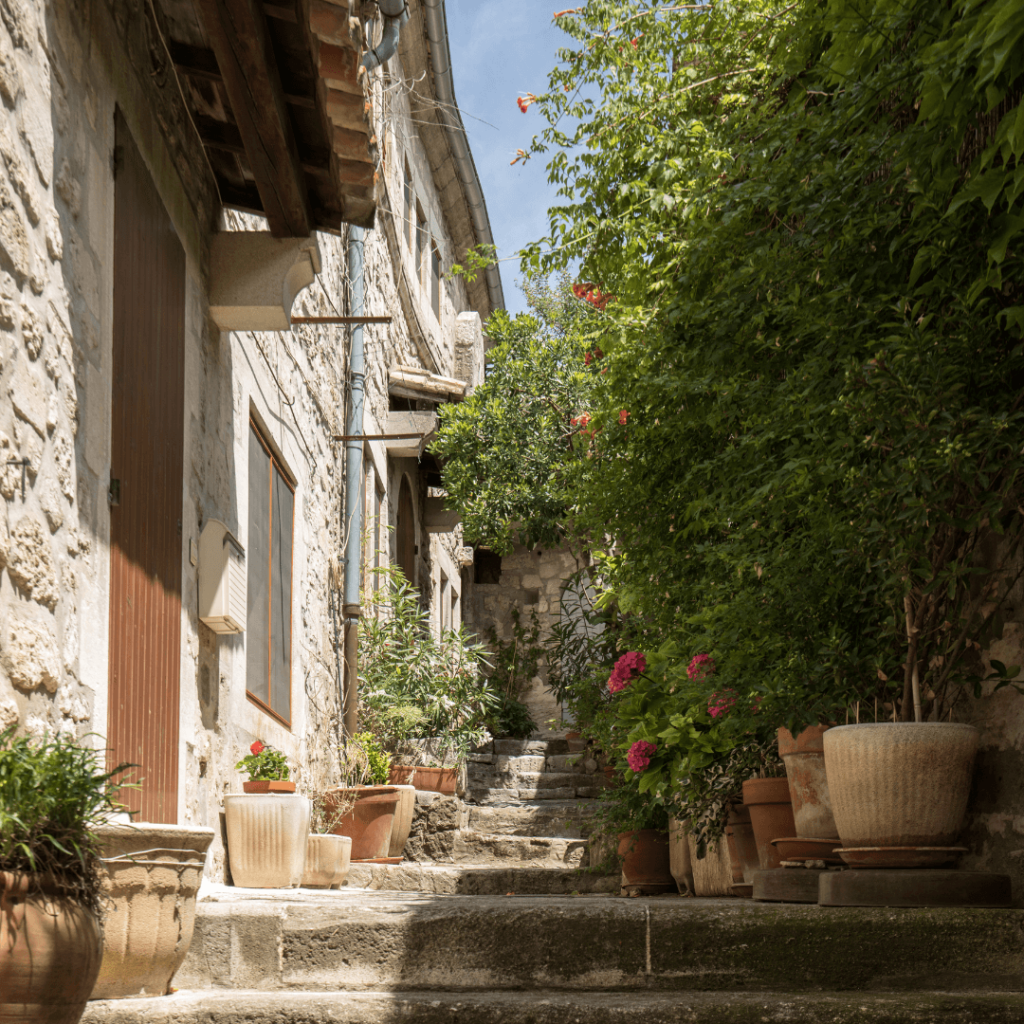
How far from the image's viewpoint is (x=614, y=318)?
15.5ft

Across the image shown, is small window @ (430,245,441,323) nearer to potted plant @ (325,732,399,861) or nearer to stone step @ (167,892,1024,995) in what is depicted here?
potted plant @ (325,732,399,861)

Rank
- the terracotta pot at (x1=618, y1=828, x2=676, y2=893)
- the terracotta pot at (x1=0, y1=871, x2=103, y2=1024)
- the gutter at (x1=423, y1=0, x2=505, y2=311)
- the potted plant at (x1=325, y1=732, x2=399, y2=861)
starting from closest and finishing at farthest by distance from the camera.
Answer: the terracotta pot at (x1=0, y1=871, x2=103, y2=1024), the terracotta pot at (x1=618, y1=828, x2=676, y2=893), the potted plant at (x1=325, y1=732, x2=399, y2=861), the gutter at (x1=423, y1=0, x2=505, y2=311)

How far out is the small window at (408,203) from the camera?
10172 millimetres

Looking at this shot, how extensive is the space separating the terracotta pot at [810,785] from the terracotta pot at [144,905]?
5.66 feet

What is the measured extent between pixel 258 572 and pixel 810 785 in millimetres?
2932

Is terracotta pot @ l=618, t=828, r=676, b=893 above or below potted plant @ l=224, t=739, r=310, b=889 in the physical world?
below

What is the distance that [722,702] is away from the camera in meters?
3.49

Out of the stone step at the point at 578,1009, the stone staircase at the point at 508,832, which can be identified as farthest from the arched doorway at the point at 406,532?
the stone step at the point at 578,1009

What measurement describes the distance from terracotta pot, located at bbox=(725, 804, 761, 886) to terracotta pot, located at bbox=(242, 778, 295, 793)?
1902 mm

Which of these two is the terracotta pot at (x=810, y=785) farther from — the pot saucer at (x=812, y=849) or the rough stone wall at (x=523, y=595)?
the rough stone wall at (x=523, y=595)

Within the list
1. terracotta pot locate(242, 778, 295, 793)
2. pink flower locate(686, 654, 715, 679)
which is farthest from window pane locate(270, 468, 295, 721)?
pink flower locate(686, 654, 715, 679)

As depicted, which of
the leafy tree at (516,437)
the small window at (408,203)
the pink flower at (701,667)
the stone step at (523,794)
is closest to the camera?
the pink flower at (701,667)

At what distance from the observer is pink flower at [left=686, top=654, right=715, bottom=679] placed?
3.61 m

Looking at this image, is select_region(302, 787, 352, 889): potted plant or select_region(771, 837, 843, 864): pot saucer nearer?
select_region(771, 837, 843, 864): pot saucer
